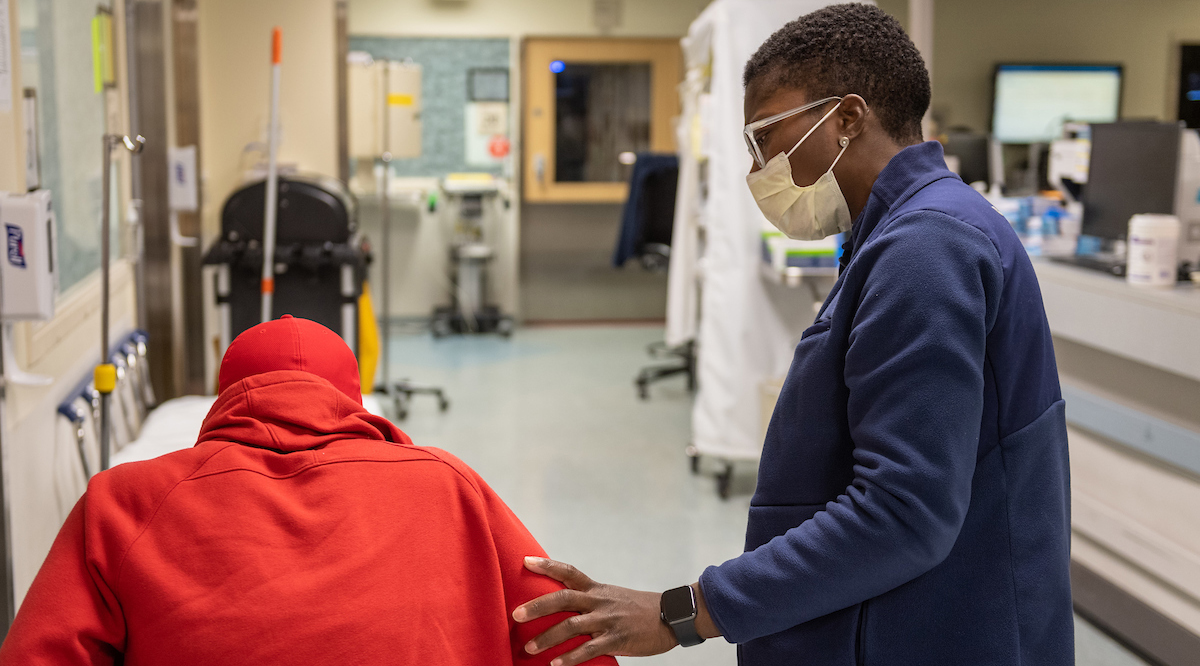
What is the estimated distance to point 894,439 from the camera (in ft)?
3.06

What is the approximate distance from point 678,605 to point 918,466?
0.32 metres

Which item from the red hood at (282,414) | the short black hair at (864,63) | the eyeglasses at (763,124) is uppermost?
the short black hair at (864,63)

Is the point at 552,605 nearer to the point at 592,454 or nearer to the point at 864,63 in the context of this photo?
the point at 864,63

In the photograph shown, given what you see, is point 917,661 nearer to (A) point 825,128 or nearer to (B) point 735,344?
(A) point 825,128

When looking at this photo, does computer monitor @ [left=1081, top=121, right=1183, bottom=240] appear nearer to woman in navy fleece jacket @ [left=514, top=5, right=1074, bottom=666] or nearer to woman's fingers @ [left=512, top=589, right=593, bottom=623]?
woman in navy fleece jacket @ [left=514, top=5, right=1074, bottom=666]

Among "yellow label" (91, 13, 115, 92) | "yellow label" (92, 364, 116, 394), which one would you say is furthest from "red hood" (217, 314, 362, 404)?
"yellow label" (91, 13, 115, 92)

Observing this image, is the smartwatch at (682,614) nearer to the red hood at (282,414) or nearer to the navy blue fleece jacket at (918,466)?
the navy blue fleece jacket at (918,466)

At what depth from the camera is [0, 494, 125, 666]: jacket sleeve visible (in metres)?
1.04

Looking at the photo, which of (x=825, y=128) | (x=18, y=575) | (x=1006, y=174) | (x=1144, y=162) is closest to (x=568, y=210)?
(x=1006, y=174)

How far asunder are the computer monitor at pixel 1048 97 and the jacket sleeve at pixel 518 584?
7.50 m

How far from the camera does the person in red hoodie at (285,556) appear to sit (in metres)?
1.06

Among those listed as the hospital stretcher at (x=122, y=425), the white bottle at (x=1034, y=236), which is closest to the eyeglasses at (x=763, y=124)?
the hospital stretcher at (x=122, y=425)

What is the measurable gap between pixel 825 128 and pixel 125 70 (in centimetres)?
348

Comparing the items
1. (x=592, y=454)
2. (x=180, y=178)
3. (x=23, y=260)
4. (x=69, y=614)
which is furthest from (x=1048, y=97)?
(x=69, y=614)
